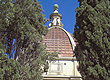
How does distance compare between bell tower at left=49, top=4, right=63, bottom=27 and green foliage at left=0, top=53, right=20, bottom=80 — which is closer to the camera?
green foliage at left=0, top=53, right=20, bottom=80

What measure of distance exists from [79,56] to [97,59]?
89cm

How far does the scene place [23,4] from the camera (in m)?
8.66

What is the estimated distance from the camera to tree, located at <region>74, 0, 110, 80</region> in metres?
6.12

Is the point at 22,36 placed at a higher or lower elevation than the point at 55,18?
lower

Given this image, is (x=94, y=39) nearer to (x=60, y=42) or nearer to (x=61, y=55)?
(x=61, y=55)

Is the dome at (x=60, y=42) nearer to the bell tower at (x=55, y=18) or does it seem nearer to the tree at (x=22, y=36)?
the bell tower at (x=55, y=18)

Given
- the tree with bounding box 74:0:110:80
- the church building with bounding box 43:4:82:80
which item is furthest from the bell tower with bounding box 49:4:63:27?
the tree with bounding box 74:0:110:80

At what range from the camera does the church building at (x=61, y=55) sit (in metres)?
14.3

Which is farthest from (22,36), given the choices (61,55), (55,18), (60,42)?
(55,18)

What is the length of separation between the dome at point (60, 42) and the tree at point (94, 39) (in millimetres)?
9866

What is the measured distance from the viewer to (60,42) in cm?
1962

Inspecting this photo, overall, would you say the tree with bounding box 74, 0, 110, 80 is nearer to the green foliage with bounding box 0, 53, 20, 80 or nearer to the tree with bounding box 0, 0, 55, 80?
the tree with bounding box 0, 0, 55, 80

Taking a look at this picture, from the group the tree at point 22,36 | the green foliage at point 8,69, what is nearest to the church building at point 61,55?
the tree at point 22,36

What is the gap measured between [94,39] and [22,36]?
134 inches
